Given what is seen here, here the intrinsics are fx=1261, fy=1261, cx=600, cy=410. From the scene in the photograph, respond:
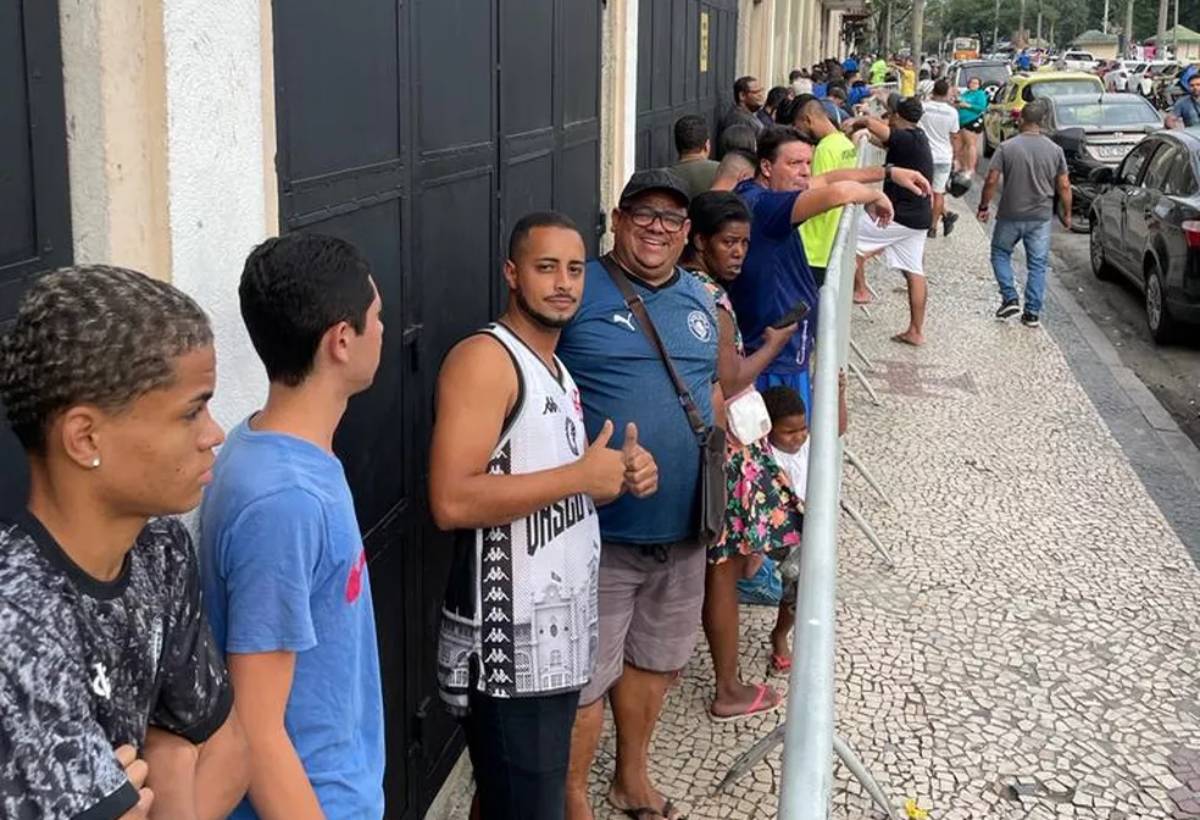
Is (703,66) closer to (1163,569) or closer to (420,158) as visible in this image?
(1163,569)

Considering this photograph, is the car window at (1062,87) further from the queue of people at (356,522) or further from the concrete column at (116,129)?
the concrete column at (116,129)

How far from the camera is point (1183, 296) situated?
992cm

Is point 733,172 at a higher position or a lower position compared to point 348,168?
lower

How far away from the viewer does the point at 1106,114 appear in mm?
18812

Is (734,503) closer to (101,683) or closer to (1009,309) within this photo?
(101,683)

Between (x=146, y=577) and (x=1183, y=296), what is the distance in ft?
32.4

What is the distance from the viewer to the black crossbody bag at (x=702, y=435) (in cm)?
335

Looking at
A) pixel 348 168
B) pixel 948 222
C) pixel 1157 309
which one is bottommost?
pixel 1157 309

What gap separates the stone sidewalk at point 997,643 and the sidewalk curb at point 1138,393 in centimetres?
46

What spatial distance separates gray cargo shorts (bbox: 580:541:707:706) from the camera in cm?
349

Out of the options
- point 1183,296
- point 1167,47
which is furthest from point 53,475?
point 1167,47

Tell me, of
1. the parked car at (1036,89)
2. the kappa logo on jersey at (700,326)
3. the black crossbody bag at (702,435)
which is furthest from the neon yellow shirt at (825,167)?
the parked car at (1036,89)

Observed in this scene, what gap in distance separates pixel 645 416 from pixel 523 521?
65 centimetres

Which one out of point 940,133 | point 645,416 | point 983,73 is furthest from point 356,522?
point 983,73
